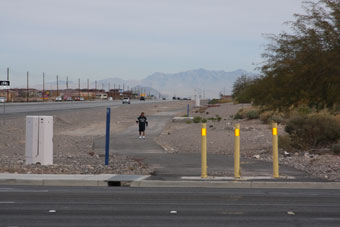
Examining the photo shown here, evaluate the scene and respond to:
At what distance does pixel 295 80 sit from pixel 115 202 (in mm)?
12236

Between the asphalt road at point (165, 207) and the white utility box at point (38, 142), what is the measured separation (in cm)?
402

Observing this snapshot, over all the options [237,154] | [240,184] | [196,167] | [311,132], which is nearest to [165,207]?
[240,184]

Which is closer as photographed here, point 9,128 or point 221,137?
point 221,137

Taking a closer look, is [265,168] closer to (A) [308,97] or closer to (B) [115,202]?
(A) [308,97]

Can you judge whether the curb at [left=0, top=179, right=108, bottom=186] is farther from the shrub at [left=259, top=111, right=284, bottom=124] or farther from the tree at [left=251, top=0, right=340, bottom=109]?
the shrub at [left=259, top=111, right=284, bottom=124]

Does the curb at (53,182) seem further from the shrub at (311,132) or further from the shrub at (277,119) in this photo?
the shrub at (277,119)

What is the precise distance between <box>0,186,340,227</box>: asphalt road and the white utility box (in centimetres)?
402

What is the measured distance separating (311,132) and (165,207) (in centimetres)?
1453

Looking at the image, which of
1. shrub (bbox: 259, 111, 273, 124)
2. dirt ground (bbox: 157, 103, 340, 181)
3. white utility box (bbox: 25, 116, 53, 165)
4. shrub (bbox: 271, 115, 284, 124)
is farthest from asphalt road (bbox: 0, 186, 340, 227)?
shrub (bbox: 259, 111, 273, 124)

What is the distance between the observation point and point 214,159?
67.5 feet

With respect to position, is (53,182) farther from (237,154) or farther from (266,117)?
(266,117)

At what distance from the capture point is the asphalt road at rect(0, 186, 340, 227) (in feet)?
30.0

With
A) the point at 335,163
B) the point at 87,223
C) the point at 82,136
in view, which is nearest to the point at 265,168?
the point at 335,163

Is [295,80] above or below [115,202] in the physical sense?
above
